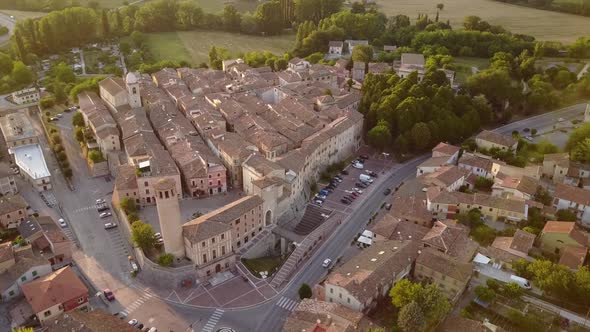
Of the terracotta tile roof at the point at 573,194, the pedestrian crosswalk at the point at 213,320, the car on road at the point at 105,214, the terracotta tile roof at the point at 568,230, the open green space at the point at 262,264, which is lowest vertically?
the pedestrian crosswalk at the point at 213,320

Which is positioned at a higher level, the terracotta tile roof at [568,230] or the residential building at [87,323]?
the terracotta tile roof at [568,230]

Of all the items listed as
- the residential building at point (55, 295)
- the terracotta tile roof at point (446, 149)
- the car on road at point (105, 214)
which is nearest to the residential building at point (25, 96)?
the car on road at point (105, 214)

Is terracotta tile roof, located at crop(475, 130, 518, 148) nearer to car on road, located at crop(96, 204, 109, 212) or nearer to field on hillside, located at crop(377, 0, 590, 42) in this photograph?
car on road, located at crop(96, 204, 109, 212)

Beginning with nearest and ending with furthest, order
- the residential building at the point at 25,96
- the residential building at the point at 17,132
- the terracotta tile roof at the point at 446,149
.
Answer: the residential building at the point at 17,132, the terracotta tile roof at the point at 446,149, the residential building at the point at 25,96

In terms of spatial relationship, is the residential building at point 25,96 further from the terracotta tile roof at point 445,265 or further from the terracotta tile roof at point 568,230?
the terracotta tile roof at point 568,230

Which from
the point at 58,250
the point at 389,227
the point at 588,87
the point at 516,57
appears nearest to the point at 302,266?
the point at 389,227

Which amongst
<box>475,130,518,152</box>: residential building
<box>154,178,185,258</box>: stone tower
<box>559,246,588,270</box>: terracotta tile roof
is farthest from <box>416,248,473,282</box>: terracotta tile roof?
<box>475,130,518,152</box>: residential building
